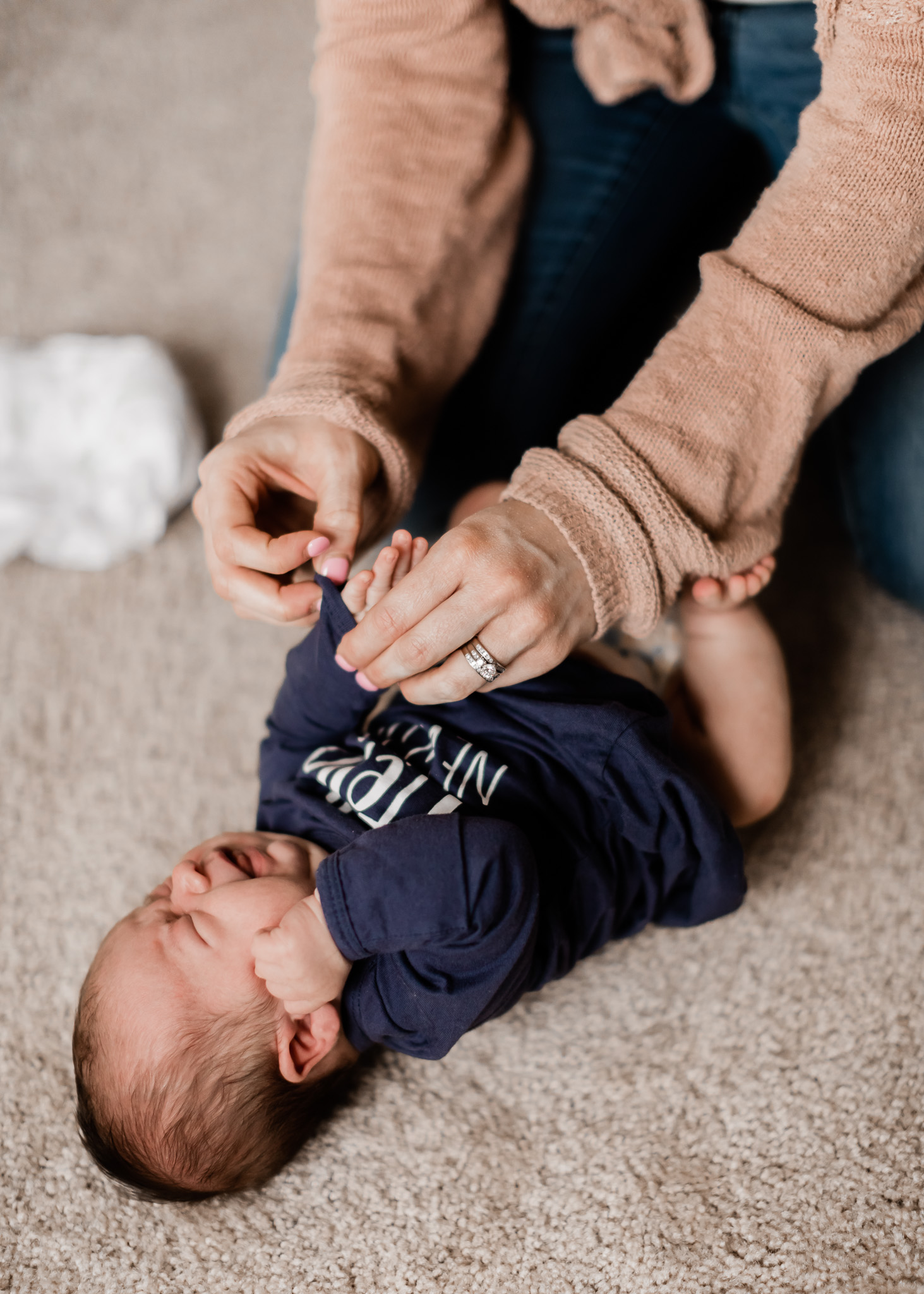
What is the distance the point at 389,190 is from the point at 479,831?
64 cm

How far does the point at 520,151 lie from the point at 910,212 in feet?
1.56

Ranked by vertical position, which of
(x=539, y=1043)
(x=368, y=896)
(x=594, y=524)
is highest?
(x=594, y=524)

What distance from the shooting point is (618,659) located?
0.97 meters

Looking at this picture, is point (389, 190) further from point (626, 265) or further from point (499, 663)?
point (499, 663)

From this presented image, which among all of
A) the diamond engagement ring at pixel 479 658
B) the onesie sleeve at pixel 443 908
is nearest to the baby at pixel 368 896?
the onesie sleeve at pixel 443 908

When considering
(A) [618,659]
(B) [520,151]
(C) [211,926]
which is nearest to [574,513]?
(A) [618,659]

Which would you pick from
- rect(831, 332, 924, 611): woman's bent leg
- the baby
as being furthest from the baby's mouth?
rect(831, 332, 924, 611): woman's bent leg

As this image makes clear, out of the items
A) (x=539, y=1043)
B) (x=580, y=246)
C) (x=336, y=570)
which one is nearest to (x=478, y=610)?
(x=336, y=570)

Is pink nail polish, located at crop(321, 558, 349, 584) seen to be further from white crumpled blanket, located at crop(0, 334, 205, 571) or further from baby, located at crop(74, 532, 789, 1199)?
white crumpled blanket, located at crop(0, 334, 205, 571)

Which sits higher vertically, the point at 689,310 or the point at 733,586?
the point at 689,310

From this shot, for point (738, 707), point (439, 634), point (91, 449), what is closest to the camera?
point (439, 634)

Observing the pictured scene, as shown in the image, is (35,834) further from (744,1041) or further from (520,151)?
(520,151)

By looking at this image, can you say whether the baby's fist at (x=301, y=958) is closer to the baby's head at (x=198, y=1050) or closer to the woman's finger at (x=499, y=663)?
the baby's head at (x=198, y=1050)

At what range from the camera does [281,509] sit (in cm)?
86
